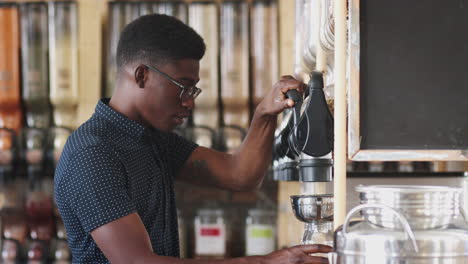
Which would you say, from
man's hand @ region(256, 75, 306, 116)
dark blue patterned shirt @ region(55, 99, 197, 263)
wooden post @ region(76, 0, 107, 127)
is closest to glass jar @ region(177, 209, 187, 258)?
wooden post @ region(76, 0, 107, 127)

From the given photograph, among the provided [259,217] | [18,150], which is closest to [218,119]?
[259,217]

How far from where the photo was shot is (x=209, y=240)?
11.6 ft

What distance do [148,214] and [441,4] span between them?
0.93m

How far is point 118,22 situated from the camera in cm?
358

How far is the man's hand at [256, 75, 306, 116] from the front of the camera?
1653 millimetres

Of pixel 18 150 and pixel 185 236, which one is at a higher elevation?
pixel 18 150

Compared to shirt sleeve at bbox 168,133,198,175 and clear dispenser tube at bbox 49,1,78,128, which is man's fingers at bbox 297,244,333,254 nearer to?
shirt sleeve at bbox 168,133,198,175

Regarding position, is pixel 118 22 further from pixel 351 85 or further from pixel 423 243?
pixel 423 243

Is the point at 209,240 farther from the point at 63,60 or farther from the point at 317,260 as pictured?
the point at 317,260

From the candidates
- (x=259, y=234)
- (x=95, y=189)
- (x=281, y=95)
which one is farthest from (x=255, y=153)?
(x=259, y=234)

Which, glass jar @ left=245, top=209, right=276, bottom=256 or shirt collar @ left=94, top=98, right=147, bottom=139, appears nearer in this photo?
shirt collar @ left=94, top=98, right=147, bottom=139

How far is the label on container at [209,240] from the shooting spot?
3.53 m

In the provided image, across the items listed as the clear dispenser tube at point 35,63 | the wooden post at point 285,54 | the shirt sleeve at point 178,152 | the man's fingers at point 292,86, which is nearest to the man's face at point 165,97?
the shirt sleeve at point 178,152

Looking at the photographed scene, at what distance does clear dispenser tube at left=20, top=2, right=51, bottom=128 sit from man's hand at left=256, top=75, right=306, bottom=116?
197 cm
